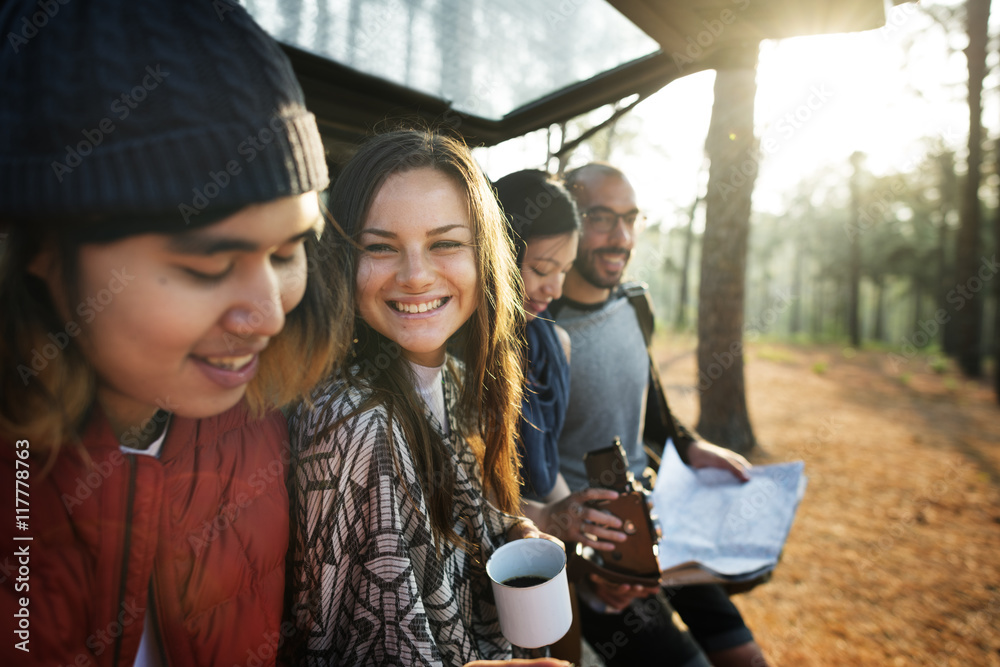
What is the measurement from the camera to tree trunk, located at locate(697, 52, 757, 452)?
507 cm

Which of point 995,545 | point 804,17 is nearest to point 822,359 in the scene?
point 995,545

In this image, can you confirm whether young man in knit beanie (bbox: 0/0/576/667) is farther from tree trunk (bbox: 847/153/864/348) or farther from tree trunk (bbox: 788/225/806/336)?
tree trunk (bbox: 788/225/806/336)

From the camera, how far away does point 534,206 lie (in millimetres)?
2035

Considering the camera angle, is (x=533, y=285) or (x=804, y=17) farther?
(x=533, y=285)

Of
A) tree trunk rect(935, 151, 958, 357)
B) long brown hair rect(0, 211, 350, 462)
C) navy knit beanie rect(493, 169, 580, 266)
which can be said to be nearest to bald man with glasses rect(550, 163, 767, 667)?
navy knit beanie rect(493, 169, 580, 266)

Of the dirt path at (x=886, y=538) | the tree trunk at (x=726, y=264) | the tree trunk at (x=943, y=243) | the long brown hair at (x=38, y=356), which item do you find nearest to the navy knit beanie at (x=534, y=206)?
the long brown hair at (x=38, y=356)

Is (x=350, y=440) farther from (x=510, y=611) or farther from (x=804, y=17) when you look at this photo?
(x=804, y=17)

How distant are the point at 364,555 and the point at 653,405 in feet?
6.69

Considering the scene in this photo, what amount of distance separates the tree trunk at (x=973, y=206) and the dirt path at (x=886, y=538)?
2.76 m

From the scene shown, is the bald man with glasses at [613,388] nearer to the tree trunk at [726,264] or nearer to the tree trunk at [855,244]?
the tree trunk at [726,264]

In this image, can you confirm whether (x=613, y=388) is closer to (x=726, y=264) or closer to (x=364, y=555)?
(x=364, y=555)

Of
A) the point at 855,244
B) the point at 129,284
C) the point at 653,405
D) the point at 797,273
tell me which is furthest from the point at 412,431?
the point at 797,273

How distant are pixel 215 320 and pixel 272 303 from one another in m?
0.09

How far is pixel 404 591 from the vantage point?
120 centimetres
